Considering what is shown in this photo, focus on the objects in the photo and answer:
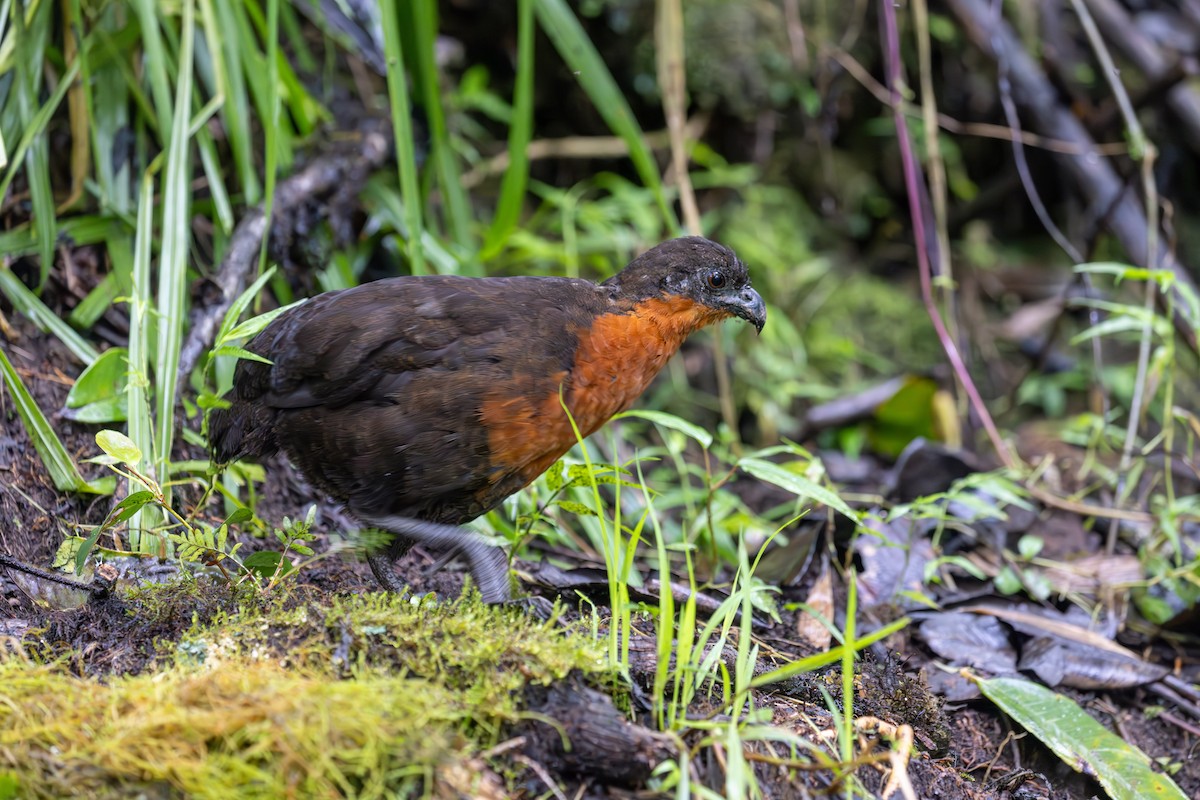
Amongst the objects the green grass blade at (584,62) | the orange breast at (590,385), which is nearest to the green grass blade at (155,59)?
the green grass blade at (584,62)

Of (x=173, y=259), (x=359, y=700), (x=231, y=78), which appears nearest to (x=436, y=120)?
(x=231, y=78)

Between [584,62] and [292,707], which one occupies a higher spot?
[584,62]

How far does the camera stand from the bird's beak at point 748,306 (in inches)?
132

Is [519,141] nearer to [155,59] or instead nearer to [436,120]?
[436,120]

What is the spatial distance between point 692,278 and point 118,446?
1699 millimetres

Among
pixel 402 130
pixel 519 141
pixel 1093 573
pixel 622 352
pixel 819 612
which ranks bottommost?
pixel 1093 573

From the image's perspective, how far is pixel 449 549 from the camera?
9.37 feet

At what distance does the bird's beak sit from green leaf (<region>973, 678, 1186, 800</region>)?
1279 mm

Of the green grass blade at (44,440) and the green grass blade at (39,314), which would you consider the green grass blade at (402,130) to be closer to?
the green grass blade at (39,314)

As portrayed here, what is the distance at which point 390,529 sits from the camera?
113 inches

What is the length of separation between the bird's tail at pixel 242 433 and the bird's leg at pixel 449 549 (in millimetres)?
352

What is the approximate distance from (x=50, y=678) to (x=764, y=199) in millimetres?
5102

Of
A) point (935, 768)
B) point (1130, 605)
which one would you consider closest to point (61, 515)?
point (935, 768)

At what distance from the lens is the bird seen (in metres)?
2.78
